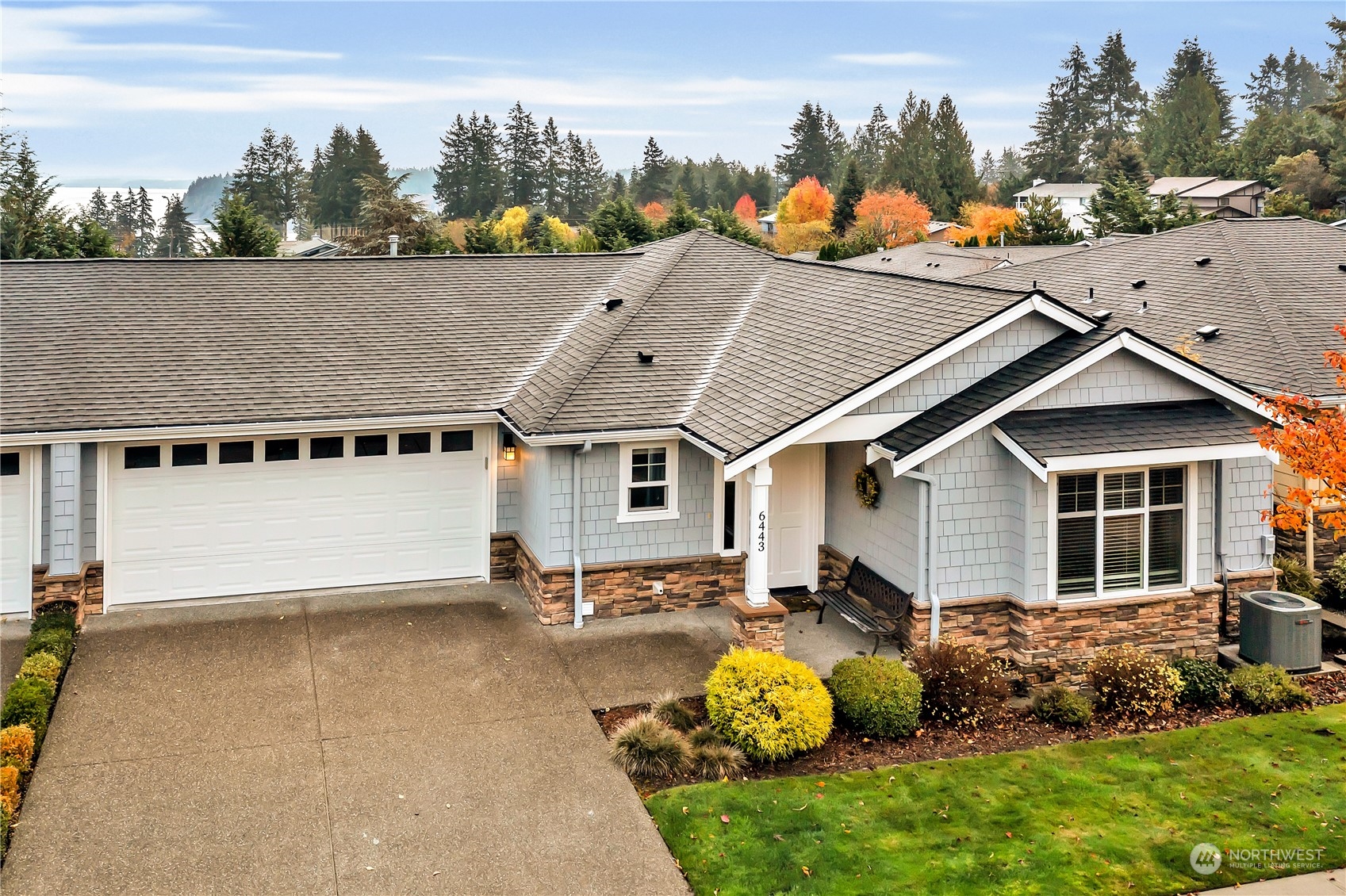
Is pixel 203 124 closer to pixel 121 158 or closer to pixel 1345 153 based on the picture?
pixel 121 158

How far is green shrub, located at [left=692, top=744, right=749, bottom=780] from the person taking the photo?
10180 mm

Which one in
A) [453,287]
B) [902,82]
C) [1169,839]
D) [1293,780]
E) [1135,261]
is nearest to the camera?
[1169,839]

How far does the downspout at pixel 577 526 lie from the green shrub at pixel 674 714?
290 centimetres

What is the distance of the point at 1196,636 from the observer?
13.1m

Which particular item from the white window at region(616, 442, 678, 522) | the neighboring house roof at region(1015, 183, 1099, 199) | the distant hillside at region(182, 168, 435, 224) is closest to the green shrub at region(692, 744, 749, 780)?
the white window at region(616, 442, 678, 522)

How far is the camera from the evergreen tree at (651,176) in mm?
117438

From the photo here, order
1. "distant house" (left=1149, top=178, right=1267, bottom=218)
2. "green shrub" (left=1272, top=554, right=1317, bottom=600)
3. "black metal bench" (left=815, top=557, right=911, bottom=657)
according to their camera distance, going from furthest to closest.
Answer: "distant house" (left=1149, top=178, right=1267, bottom=218) → "green shrub" (left=1272, top=554, right=1317, bottom=600) → "black metal bench" (left=815, top=557, right=911, bottom=657)

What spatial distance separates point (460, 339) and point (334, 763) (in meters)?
8.03

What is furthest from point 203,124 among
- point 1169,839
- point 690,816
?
point 1169,839

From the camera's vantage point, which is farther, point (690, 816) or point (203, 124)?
point (203, 124)

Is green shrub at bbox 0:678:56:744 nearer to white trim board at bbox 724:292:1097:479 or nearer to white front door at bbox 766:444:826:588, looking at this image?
white trim board at bbox 724:292:1097:479

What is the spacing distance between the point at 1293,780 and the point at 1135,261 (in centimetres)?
1459

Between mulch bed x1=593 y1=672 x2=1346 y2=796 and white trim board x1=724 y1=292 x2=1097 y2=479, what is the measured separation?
2.85 metres

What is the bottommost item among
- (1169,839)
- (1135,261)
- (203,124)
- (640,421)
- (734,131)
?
(1169,839)
